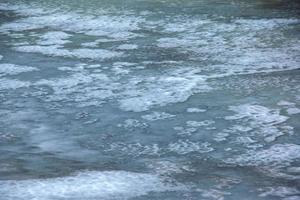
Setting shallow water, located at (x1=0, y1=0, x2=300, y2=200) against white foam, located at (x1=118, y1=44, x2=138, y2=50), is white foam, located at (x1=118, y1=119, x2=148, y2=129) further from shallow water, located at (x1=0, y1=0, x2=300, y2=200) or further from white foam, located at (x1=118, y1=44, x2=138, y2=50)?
white foam, located at (x1=118, y1=44, x2=138, y2=50)

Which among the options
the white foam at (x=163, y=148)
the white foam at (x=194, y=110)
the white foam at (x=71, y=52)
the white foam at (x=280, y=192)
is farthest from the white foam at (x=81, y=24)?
the white foam at (x=280, y=192)

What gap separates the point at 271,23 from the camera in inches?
164

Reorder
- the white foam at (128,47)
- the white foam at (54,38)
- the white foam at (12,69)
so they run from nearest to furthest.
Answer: the white foam at (12,69), the white foam at (128,47), the white foam at (54,38)

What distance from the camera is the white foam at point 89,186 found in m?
1.88

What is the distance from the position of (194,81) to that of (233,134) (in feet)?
2.36

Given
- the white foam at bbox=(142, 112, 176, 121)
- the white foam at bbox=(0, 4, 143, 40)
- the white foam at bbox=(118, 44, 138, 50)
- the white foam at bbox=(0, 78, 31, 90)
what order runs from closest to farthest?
the white foam at bbox=(142, 112, 176, 121) → the white foam at bbox=(0, 78, 31, 90) → the white foam at bbox=(118, 44, 138, 50) → the white foam at bbox=(0, 4, 143, 40)

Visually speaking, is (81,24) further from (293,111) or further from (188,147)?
(188,147)

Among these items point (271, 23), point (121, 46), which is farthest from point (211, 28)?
point (121, 46)

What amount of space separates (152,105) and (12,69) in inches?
39.0

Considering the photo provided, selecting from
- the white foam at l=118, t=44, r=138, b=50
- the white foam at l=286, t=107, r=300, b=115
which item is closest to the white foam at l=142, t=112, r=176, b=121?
the white foam at l=286, t=107, r=300, b=115

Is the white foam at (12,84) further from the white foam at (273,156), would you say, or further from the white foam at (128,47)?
the white foam at (273,156)

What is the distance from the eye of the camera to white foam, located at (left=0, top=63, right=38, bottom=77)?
129 inches

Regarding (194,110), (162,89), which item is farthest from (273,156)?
(162,89)

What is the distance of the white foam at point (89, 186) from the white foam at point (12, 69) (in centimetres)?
138
